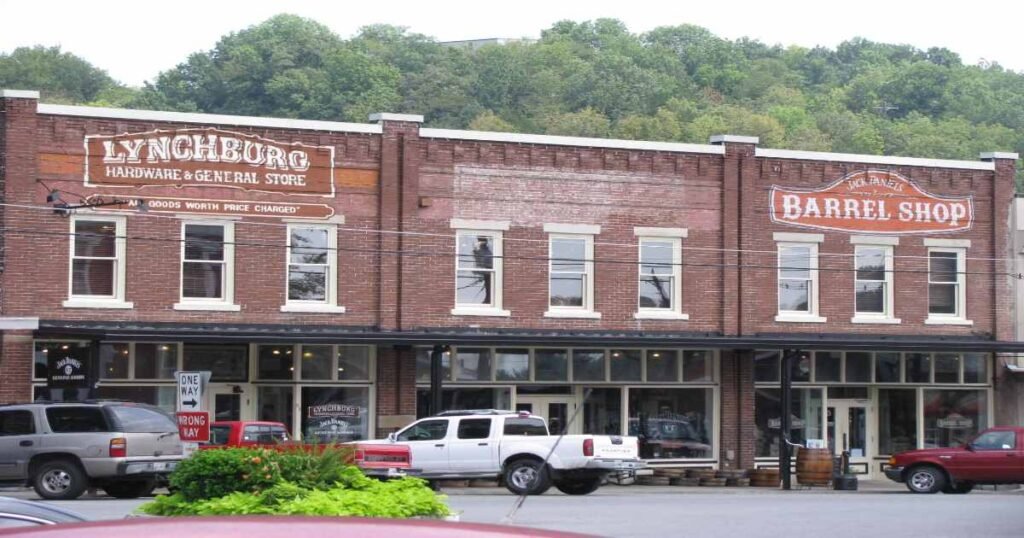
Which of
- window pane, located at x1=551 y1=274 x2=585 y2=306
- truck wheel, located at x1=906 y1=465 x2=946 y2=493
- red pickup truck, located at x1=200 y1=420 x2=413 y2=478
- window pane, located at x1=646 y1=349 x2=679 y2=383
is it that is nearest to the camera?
red pickup truck, located at x1=200 y1=420 x2=413 y2=478

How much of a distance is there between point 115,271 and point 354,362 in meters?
5.55

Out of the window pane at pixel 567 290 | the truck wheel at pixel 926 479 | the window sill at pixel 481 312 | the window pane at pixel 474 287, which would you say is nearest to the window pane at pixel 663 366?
the window pane at pixel 567 290

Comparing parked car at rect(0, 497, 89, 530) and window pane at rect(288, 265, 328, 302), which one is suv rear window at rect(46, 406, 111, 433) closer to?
window pane at rect(288, 265, 328, 302)

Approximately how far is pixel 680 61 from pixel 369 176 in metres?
102

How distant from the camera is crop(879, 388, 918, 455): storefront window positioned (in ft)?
126

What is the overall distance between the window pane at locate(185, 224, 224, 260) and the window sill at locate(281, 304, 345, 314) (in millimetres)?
1837

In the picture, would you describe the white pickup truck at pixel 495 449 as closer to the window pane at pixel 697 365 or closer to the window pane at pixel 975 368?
the window pane at pixel 697 365

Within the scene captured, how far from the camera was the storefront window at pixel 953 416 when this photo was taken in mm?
38625

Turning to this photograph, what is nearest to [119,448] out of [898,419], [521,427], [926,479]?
[521,427]

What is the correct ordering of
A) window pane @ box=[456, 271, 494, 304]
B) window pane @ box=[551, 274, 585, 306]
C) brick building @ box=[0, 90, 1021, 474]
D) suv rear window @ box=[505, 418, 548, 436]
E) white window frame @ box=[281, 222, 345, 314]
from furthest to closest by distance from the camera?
window pane @ box=[551, 274, 585, 306], window pane @ box=[456, 271, 494, 304], white window frame @ box=[281, 222, 345, 314], brick building @ box=[0, 90, 1021, 474], suv rear window @ box=[505, 418, 548, 436]

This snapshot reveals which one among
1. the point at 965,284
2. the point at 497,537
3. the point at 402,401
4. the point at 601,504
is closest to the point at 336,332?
the point at 402,401

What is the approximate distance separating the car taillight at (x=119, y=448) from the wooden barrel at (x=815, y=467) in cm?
1604

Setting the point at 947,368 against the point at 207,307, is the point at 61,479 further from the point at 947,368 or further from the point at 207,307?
the point at 947,368

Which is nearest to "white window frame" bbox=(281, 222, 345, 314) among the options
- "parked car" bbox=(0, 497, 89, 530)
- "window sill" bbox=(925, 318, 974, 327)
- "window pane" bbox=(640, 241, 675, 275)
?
"window pane" bbox=(640, 241, 675, 275)
